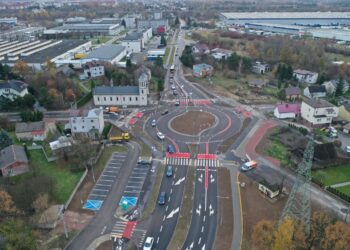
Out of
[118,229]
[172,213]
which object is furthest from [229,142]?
[118,229]

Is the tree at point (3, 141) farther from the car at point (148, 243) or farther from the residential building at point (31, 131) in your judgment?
the car at point (148, 243)

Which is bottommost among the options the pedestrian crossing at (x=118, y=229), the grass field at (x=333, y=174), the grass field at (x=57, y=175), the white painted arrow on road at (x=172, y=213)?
the pedestrian crossing at (x=118, y=229)

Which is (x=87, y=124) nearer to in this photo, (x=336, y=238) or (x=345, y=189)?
(x=336, y=238)

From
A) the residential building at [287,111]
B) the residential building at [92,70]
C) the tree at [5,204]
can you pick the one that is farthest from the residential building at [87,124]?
the residential building at [287,111]

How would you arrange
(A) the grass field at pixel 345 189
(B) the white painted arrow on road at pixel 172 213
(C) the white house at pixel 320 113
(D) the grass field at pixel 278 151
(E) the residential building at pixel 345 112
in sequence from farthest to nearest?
(E) the residential building at pixel 345 112 → (C) the white house at pixel 320 113 → (D) the grass field at pixel 278 151 → (A) the grass field at pixel 345 189 → (B) the white painted arrow on road at pixel 172 213

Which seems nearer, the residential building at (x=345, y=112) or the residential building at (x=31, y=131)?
the residential building at (x=31, y=131)

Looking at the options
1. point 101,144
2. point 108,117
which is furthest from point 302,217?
point 108,117

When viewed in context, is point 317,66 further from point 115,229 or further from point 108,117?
point 115,229
